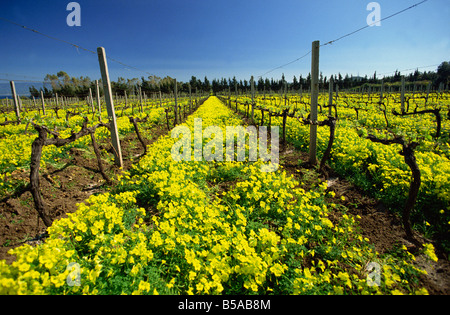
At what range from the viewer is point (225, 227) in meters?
3.57

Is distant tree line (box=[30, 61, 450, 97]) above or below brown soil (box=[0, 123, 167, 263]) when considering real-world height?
above

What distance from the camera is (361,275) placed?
122 inches

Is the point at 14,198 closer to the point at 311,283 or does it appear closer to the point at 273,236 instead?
the point at 273,236

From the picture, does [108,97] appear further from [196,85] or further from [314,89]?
[196,85]

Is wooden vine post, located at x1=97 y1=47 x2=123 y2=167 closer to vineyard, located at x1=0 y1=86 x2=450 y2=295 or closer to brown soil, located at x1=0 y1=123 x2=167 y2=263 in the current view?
brown soil, located at x1=0 y1=123 x2=167 y2=263

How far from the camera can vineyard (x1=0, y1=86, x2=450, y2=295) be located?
262cm

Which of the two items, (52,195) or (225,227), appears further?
(52,195)

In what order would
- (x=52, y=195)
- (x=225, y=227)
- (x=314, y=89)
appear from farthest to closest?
1. (x=314, y=89)
2. (x=52, y=195)
3. (x=225, y=227)

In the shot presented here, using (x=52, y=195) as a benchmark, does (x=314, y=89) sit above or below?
above

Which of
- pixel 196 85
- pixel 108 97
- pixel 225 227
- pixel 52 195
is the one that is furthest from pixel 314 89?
pixel 196 85

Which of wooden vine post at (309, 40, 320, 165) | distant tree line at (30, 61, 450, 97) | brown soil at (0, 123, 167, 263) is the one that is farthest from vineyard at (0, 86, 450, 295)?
distant tree line at (30, 61, 450, 97)

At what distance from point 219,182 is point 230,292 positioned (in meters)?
3.68

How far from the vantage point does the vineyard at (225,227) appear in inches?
103
